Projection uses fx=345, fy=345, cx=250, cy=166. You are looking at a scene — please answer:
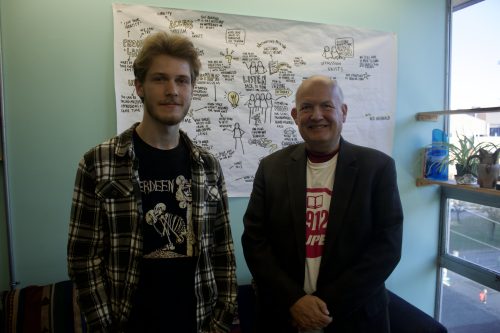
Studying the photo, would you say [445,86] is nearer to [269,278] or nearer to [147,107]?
[269,278]

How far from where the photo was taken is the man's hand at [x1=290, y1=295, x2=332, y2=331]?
1.28 meters

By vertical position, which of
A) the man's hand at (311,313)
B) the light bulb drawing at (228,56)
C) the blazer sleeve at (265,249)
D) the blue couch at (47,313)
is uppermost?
the light bulb drawing at (228,56)

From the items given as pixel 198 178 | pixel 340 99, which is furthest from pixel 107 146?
pixel 340 99

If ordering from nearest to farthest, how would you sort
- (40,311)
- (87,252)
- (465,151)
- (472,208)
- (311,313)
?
(87,252), (311,313), (40,311), (465,151), (472,208)

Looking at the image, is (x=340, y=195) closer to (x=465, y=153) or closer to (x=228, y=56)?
(x=228, y=56)

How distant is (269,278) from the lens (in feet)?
4.52

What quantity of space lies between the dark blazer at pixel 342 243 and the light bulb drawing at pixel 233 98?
3.00 feet

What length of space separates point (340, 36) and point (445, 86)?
981 mm

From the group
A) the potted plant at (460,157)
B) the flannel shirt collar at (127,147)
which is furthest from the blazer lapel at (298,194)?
the potted plant at (460,157)

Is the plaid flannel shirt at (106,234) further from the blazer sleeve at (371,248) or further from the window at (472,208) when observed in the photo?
the window at (472,208)

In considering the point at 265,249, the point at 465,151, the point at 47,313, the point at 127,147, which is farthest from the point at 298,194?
the point at 465,151

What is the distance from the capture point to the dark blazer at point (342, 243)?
4.33 feet

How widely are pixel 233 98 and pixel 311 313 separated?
56.4 inches

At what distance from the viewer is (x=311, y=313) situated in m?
1.28
